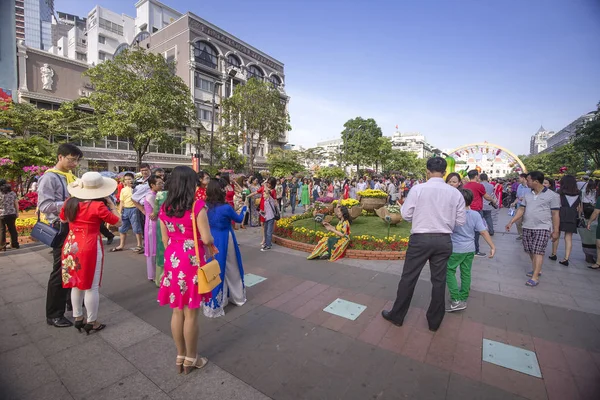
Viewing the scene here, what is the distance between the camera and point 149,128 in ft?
60.0

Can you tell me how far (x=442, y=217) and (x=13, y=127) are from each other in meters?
22.8

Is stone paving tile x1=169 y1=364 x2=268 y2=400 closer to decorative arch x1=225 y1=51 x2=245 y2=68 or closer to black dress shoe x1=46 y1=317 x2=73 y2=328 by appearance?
black dress shoe x1=46 y1=317 x2=73 y2=328

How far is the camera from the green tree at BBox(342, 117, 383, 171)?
42094 millimetres

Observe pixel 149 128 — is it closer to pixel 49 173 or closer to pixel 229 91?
pixel 49 173

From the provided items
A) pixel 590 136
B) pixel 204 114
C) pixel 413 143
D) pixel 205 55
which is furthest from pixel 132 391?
pixel 413 143

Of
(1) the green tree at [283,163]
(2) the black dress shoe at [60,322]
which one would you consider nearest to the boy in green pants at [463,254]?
(2) the black dress shoe at [60,322]

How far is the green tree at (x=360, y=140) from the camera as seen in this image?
1657 inches

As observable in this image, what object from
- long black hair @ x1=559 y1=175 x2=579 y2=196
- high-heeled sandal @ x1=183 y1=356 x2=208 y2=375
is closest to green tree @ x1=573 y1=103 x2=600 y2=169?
long black hair @ x1=559 y1=175 x2=579 y2=196

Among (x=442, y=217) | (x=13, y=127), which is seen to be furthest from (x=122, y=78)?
(x=442, y=217)

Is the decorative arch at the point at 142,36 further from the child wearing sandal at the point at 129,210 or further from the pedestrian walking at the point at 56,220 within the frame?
the pedestrian walking at the point at 56,220

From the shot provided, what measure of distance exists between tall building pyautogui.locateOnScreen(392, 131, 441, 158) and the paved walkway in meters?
112

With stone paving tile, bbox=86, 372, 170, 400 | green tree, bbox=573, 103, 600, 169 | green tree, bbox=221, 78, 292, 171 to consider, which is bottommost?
stone paving tile, bbox=86, 372, 170, 400

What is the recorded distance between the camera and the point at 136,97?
18.1m

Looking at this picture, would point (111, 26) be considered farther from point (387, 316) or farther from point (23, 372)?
point (387, 316)
